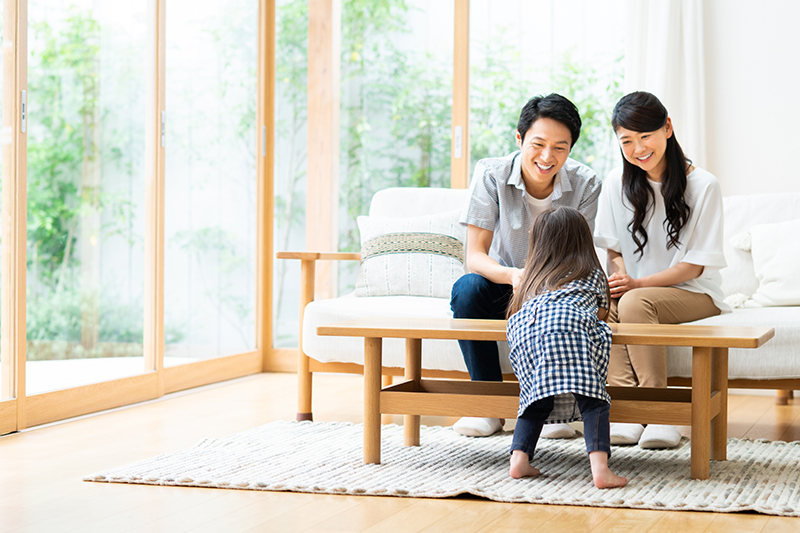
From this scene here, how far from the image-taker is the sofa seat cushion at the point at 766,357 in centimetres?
240

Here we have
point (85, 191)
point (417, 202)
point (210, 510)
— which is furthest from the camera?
point (417, 202)

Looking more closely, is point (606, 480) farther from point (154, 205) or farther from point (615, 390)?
point (154, 205)

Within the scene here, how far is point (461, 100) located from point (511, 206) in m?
1.56

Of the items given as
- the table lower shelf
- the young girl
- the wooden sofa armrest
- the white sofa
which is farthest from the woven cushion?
the young girl

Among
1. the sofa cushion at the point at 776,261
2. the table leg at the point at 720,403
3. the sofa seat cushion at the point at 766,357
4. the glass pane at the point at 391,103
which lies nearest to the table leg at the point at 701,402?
the table leg at the point at 720,403

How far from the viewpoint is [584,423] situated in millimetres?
1944

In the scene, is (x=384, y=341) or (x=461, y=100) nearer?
(x=384, y=341)

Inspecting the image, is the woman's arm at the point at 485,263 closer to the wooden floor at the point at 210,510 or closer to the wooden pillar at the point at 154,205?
the wooden floor at the point at 210,510

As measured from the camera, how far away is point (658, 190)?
8.72 feet

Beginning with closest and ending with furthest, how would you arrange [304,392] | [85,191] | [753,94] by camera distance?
[304,392], [85,191], [753,94]

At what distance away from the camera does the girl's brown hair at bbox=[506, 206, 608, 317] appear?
2.10 m

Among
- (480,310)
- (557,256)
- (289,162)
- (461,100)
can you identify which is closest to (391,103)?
(461,100)

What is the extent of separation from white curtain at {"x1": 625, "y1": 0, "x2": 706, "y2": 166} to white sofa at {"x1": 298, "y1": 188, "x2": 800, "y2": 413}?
2.28 ft

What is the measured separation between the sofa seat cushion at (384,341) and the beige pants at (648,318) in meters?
0.34
